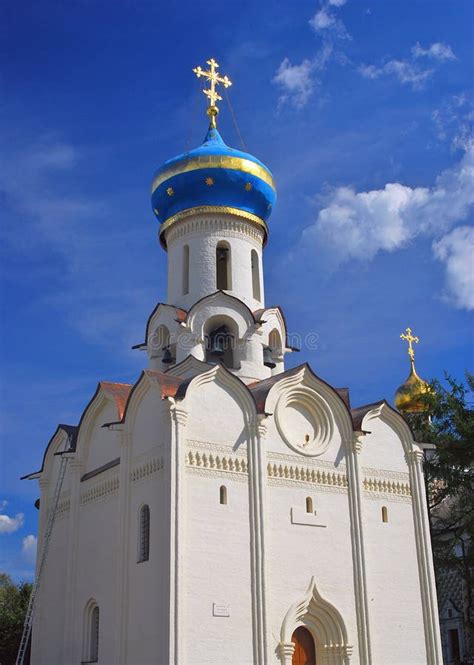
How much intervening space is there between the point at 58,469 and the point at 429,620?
7.90 meters

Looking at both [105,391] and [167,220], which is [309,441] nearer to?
[105,391]

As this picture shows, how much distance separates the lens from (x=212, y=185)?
1691 centimetres

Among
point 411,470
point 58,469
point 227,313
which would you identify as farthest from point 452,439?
point 58,469

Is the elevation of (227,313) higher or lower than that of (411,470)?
higher

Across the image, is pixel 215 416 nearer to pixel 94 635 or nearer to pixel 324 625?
pixel 324 625

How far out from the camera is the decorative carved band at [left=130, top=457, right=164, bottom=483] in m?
13.0

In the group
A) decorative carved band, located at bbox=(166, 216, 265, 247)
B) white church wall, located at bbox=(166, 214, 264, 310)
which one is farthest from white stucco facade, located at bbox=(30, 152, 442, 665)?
decorative carved band, located at bbox=(166, 216, 265, 247)

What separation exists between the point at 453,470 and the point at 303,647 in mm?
6846

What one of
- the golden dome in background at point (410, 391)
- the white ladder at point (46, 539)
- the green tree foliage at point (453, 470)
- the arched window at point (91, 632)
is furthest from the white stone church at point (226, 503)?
the golden dome in background at point (410, 391)

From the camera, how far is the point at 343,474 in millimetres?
14469

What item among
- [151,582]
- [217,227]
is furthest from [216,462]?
[217,227]

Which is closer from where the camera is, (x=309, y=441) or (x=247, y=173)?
(x=309, y=441)

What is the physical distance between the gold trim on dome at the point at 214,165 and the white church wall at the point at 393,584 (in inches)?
287

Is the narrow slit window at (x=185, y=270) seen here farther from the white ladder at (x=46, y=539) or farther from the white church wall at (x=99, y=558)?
the white church wall at (x=99, y=558)
